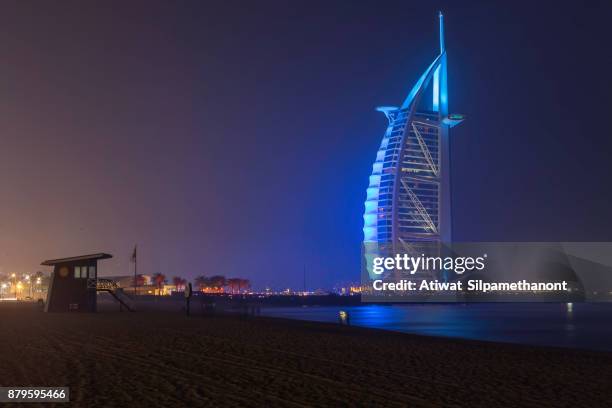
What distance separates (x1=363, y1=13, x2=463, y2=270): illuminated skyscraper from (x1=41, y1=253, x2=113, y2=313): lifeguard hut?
3965 inches

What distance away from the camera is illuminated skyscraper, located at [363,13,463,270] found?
144 meters

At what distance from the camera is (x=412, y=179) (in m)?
150

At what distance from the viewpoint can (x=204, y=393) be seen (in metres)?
13.6

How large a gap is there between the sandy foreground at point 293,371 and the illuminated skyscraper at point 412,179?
117 m

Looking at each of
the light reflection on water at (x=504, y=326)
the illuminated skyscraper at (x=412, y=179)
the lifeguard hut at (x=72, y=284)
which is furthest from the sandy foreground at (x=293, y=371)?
the illuminated skyscraper at (x=412, y=179)

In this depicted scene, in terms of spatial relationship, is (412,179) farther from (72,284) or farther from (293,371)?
(293,371)

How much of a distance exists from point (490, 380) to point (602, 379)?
301 centimetres

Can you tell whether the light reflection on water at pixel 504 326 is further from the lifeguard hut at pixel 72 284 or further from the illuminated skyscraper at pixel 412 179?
the illuminated skyscraper at pixel 412 179

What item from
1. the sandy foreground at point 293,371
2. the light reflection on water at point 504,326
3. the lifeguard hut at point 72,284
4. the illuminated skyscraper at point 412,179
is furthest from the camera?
the illuminated skyscraper at point 412,179

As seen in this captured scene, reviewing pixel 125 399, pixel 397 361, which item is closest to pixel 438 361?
pixel 397 361

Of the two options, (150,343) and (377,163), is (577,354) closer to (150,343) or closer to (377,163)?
(150,343)

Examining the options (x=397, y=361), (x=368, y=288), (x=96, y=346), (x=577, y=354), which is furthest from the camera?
(x=368, y=288)

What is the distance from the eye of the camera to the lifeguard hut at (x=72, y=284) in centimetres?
4606

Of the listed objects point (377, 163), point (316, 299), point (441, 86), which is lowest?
point (316, 299)
